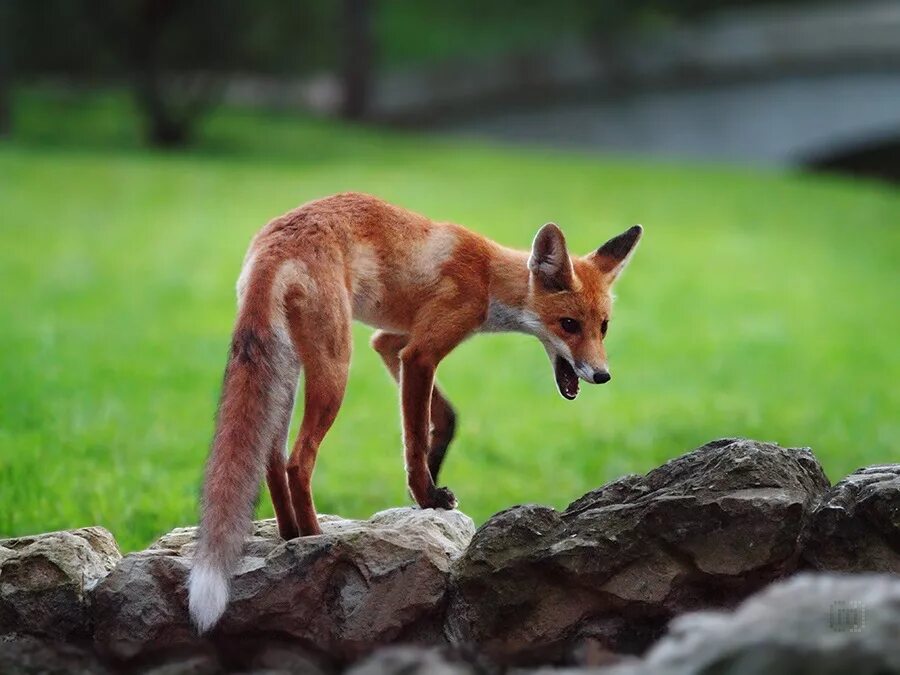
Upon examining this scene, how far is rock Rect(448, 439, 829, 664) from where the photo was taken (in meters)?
4.98

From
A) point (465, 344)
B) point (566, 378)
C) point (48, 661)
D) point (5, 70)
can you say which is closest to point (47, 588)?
point (48, 661)

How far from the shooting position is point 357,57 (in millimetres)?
31812

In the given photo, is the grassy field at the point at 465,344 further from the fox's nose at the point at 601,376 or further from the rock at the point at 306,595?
the fox's nose at the point at 601,376

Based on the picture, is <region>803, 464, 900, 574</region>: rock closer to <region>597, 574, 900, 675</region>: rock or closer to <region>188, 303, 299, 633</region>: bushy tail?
<region>597, 574, 900, 675</region>: rock

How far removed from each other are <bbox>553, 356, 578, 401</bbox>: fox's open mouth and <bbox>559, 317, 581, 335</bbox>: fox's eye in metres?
0.15

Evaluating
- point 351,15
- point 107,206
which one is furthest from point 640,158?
point 107,206

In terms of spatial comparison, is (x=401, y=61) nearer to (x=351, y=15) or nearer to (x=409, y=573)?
(x=351, y=15)

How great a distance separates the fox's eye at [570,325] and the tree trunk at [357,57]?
2619 centimetres

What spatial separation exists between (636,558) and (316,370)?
144cm

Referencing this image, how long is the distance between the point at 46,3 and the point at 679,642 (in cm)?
2662

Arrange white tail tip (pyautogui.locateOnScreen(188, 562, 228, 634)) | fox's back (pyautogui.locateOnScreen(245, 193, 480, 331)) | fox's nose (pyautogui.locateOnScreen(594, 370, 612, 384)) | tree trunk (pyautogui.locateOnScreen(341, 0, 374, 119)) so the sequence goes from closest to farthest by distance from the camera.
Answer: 1. white tail tip (pyautogui.locateOnScreen(188, 562, 228, 634))
2. fox's back (pyautogui.locateOnScreen(245, 193, 480, 331))
3. fox's nose (pyautogui.locateOnScreen(594, 370, 612, 384))
4. tree trunk (pyautogui.locateOnScreen(341, 0, 374, 119))

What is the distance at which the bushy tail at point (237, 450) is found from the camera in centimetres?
480

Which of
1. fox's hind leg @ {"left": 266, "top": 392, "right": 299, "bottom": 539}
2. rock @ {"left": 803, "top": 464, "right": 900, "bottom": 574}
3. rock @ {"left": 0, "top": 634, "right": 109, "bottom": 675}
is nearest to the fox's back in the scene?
fox's hind leg @ {"left": 266, "top": 392, "right": 299, "bottom": 539}

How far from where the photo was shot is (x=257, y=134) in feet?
95.8
